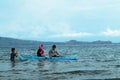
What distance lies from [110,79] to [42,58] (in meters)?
19.6

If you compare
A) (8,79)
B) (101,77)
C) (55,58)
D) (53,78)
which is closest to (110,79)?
(101,77)

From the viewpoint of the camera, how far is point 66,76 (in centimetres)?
2636

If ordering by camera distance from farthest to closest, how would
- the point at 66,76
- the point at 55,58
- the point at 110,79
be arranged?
the point at 55,58 → the point at 66,76 → the point at 110,79

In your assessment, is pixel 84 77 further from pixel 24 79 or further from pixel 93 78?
pixel 24 79

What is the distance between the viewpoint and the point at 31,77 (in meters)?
25.6

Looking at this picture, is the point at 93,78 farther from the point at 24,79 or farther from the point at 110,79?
the point at 24,79

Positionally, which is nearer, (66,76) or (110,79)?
(110,79)

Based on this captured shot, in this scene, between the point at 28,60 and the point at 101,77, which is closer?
the point at 101,77

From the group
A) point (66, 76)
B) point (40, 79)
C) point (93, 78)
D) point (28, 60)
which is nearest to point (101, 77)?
point (93, 78)

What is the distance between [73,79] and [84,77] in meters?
1.42

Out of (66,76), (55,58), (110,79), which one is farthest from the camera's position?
(55,58)

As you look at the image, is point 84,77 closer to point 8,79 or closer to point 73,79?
point 73,79

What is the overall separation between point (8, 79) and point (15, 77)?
110cm

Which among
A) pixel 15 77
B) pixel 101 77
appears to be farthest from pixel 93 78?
pixel 15 77
